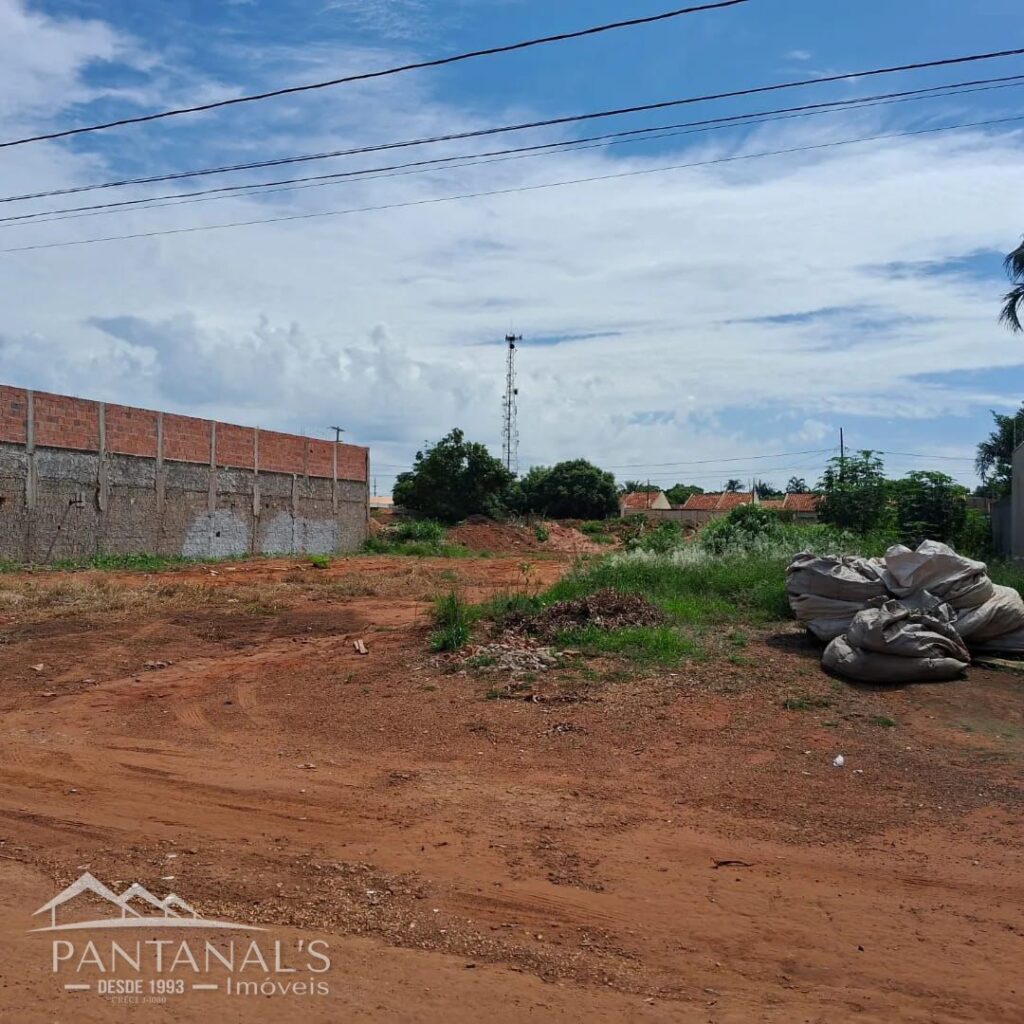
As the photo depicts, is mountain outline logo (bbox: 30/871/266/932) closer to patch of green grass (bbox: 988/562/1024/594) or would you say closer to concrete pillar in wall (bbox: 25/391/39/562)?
patch of green grass (bbox: 988/562/1024/594)

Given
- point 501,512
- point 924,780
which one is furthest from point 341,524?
point 924,780

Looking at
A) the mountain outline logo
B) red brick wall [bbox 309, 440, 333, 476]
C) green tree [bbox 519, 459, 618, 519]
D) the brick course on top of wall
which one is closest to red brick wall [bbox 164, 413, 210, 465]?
the brick course on top of wall

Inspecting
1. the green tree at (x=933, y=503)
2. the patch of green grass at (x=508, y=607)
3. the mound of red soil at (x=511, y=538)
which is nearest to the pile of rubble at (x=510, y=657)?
the patch of green grass at (x=508, y=607)

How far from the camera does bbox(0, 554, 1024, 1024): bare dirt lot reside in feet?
11.7

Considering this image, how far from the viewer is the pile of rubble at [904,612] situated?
8.27 meters

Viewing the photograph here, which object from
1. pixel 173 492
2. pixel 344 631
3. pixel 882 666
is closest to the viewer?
pixel 882 666

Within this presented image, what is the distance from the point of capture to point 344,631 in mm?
12312

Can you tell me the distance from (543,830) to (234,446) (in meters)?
25.2

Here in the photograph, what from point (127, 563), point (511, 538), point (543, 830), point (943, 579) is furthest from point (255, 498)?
point (543, 830)

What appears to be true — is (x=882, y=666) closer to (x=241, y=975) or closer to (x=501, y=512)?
(x=241, y=975)

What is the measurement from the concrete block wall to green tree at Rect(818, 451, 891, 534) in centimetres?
1688

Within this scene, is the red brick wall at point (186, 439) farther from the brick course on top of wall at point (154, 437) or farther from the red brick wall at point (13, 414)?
the red brick wall at point (13, 414)

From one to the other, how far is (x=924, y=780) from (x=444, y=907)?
351cm

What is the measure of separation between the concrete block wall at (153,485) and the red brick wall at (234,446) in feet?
0.10
